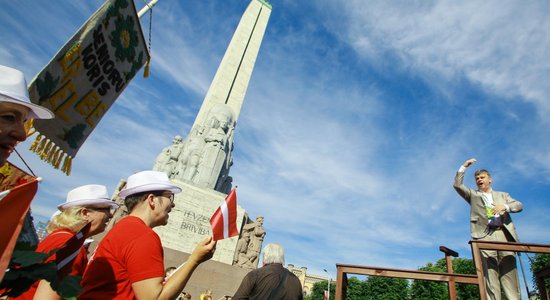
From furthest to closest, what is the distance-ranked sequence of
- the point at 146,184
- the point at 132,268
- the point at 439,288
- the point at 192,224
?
1. the point at 439,288
2. the point at 192,224
3. the point at 146,184
4. the point at 132,268

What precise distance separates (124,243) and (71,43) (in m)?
2.77

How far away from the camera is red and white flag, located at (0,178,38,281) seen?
3.59 ft

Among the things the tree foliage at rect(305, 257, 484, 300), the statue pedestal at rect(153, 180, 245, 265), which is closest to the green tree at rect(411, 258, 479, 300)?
the tree foliage at rect(305, 257, 484, 300)

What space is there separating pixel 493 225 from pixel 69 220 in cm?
530

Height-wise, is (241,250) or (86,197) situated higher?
(241,250)

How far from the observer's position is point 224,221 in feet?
9.20

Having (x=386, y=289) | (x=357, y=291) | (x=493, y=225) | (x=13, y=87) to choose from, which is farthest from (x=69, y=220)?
(x=357, y=291)

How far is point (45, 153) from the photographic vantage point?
3906mm

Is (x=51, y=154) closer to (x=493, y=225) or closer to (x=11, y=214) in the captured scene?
(x=11, y=214)

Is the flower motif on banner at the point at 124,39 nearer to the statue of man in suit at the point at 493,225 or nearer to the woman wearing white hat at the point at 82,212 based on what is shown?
the woman wearing white hat at the point at 82,212

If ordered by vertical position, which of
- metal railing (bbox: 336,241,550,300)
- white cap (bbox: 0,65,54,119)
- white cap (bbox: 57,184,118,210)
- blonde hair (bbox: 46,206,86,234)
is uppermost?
metal railing (bbox: 336,241,550,300)

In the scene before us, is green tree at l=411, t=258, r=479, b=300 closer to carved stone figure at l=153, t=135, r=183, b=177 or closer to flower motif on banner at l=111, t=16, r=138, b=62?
carved stone figure at l=153, t=135, r=183, b=177

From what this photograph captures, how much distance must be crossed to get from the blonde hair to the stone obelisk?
1103 centimetres

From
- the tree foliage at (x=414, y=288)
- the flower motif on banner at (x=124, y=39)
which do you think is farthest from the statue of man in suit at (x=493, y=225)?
the tree foliage at (x=414, y=288)
